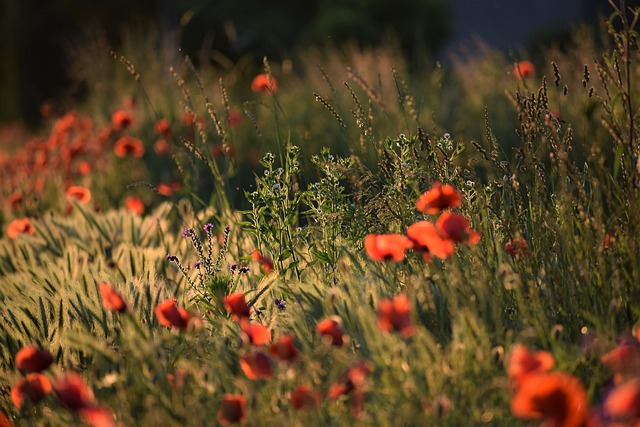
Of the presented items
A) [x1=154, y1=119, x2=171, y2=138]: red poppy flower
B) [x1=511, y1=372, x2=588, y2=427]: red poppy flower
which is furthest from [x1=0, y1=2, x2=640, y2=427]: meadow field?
[x1=154, y1=119, x2=171, y2=138]: red poppy flower

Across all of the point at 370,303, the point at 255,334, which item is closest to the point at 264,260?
the point at 370,303

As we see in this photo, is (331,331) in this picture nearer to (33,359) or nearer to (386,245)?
(386,245)

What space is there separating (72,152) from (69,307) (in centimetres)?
218

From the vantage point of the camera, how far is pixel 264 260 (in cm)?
222

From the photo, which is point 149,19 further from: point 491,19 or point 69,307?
point 69,307

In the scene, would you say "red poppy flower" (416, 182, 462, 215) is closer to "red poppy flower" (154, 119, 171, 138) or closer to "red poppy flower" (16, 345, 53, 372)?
"red poppy flower" (16, 345, 53, 372)

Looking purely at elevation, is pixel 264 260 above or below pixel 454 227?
below

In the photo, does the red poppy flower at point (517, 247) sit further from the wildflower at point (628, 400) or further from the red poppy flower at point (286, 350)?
the wildflower at point (628, 400)

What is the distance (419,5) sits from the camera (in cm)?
1161

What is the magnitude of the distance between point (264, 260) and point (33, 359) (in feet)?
2.55

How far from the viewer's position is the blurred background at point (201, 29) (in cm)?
1022

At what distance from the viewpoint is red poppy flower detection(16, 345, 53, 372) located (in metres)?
1.57

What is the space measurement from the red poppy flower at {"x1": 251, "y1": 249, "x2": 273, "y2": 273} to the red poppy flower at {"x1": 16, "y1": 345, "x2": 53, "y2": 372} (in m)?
0.74

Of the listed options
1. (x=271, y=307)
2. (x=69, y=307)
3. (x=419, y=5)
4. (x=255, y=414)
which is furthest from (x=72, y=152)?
(x=419, y=5)
